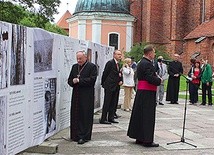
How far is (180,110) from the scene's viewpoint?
15961 millimetres

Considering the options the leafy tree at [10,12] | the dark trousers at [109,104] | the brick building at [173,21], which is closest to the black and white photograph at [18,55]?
the dark trousers at [109,104]

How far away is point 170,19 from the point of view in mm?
46438

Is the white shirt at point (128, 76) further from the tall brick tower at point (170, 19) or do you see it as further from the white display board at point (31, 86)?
the tall brick tower at point (170, 19)

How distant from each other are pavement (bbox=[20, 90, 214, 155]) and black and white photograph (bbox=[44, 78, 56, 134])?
10.8 inches

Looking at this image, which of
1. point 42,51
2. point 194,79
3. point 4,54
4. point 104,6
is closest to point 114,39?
point 104,6

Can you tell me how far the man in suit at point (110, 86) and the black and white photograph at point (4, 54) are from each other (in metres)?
5.03

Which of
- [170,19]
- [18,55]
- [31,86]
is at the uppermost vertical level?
[170,19]

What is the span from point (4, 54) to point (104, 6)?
46212 millimetres

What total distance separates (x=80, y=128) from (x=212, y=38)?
3132cm

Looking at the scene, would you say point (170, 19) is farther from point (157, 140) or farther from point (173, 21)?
point (157, 140)

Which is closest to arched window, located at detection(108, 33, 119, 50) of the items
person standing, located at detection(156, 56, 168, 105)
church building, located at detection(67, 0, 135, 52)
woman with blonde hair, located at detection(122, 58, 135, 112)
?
church building, located at detection(67, 0, 135, 52)

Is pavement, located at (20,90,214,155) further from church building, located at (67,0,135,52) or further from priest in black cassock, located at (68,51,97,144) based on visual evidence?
church building, located at (67,0,135,52)

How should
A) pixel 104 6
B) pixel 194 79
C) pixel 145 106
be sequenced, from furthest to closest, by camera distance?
pixel 104 6 < pixel 194 79 < pixel 145 106

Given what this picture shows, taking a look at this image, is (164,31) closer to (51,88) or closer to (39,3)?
(39,3)
